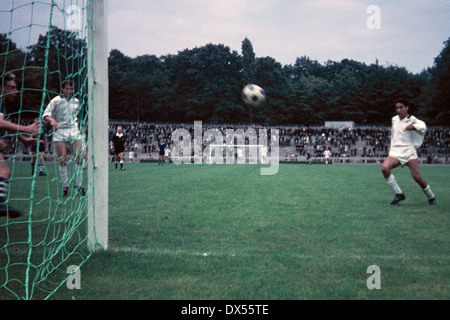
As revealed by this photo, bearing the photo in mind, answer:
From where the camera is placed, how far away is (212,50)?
7462 cm

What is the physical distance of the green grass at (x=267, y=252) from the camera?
281 centimetres

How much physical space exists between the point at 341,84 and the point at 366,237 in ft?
237

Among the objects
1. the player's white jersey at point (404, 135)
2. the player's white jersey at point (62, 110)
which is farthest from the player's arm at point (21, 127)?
the player's white jersey at point (404, 135)

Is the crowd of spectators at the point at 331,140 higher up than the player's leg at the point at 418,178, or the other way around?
the crowd of spectators at the point at 331,140

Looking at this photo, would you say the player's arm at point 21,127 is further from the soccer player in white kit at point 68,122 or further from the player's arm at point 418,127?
the player's arm at point 418,127

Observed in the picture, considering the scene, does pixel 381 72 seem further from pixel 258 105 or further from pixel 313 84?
pixel 258 105

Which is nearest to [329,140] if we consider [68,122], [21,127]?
[68,122]

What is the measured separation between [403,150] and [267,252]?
5.26 m

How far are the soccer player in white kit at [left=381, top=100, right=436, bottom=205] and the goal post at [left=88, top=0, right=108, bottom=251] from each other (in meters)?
5.91

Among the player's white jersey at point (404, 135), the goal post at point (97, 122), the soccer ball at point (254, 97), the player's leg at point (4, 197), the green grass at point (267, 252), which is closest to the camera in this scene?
the green grass at point (267, 252)

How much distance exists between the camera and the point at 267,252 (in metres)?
3.86

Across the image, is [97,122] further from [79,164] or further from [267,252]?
[267,252]

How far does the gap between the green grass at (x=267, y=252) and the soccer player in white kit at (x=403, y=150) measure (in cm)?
47
